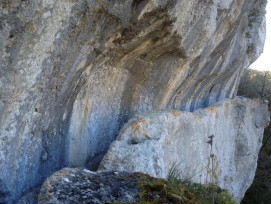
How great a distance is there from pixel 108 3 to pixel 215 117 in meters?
3.80

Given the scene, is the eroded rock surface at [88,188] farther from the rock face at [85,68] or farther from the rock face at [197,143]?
the rock face at [197,143]

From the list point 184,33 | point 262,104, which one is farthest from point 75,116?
point 262,104

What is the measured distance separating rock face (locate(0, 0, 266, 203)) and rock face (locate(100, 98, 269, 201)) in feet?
1.24

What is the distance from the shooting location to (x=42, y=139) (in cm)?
330

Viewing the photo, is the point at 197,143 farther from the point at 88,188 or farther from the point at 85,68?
the point at 88,188

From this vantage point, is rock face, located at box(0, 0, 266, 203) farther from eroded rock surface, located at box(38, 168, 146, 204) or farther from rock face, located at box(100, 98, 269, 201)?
eroded rock surface, located at box(38, 168, 146, 204)

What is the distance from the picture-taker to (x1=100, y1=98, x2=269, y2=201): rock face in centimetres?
374

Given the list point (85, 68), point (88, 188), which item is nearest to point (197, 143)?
point (85, 68)

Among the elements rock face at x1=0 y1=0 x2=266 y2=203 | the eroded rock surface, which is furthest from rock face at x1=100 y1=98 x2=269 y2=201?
the eroded rock surface

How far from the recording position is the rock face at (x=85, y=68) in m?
2.81

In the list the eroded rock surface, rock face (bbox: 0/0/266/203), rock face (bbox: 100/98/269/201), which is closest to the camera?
the eroded rock surface

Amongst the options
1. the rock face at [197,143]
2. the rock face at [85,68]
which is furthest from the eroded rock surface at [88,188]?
the rock face at [197,143]

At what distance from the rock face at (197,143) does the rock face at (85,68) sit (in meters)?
0.38

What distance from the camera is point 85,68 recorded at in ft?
11.8
